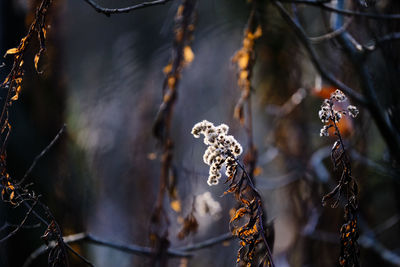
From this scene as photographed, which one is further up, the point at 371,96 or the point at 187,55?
the point at 187,55

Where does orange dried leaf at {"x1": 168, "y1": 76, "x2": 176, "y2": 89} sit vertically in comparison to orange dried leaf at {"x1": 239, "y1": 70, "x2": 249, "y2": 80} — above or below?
above

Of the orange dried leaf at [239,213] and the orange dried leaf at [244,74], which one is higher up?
the orange dried leaf at [239,213]

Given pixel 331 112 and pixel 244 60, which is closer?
pixel 331 112

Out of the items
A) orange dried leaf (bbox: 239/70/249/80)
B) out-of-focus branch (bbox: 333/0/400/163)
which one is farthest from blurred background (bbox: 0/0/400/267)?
orange dried leaf (bbox: 239/70/249/80)

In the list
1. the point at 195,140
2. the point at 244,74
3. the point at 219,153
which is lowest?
the point at 195,140

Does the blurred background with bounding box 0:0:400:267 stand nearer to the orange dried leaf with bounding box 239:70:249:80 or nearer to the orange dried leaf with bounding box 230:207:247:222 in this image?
the orange dried leaf with bounding box 239:70:249:80

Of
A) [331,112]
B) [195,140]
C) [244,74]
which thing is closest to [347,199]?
[331,112]

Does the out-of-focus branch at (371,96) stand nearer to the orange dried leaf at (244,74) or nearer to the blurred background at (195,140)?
the blurred background at (195,140)

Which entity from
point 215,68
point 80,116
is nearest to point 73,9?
point 215,68

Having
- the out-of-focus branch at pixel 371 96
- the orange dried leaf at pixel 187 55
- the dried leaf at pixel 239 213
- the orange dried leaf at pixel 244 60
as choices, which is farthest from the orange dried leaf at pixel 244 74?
the dried leaf at pixel 239 213

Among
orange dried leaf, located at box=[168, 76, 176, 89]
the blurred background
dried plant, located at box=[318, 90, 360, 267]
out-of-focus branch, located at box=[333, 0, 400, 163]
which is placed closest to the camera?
dried plant, located at box=[318, 90, 360, 267]

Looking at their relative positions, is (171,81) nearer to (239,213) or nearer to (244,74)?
(244,74)
